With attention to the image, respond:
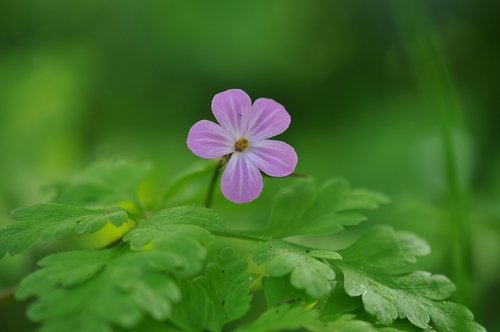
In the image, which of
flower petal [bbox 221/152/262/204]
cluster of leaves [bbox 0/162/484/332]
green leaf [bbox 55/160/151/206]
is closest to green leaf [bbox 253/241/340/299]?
cluster of leaves [bbox 0/162/484/332]

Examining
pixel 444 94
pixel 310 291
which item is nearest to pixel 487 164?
pixel 444 94

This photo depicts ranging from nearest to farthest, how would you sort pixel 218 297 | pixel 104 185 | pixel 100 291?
1. pixel 100 291
2. pixel 218 297
3. pixel 104 185

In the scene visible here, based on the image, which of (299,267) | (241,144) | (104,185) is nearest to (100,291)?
(299,267)

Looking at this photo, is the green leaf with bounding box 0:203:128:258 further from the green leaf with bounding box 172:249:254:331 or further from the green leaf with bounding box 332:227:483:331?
the green leaf with bounding box 332:227:483:331

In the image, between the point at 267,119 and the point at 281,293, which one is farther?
the point at 267,119

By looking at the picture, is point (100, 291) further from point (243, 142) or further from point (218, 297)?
point (243, 142)

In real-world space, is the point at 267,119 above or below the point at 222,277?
above

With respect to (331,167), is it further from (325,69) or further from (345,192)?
(345,192)
